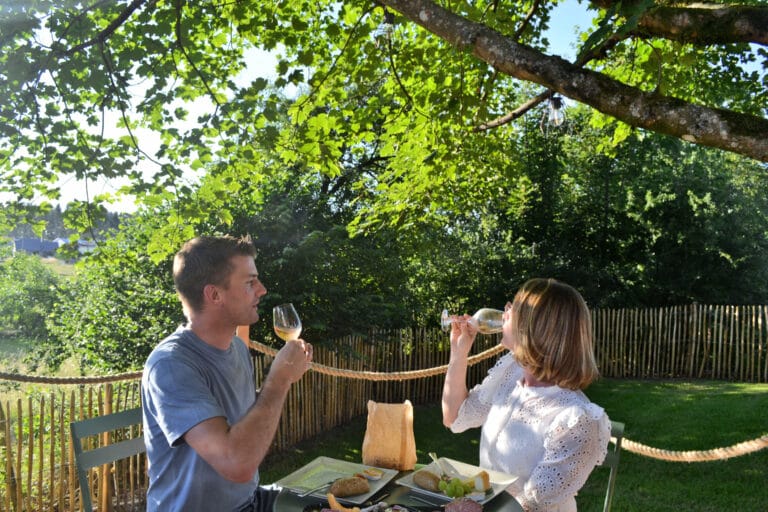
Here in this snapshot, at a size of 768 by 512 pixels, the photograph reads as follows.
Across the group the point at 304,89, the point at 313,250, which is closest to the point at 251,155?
the point at 313,250

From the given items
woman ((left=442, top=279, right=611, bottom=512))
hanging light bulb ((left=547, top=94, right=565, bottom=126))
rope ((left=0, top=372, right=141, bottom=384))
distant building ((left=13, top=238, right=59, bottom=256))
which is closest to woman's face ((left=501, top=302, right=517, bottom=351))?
woman ((left=442, top=279, right=611, bottom=512))

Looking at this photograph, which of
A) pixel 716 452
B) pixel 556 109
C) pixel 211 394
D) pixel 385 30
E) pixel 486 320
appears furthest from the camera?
pixel 556 109

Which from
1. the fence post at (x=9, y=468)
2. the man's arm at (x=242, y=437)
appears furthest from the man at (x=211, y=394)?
the fence post at (x=9, y=468)

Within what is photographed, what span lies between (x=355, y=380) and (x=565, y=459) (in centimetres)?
702

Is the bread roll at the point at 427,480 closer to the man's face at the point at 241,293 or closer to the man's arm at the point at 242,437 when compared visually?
the man's arm at the point at 242,437

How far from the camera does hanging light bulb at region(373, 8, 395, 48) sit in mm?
6058

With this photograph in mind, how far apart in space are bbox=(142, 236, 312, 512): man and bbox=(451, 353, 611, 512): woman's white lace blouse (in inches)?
34.7

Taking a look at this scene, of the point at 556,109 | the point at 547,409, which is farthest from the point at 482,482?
the point at 556,109

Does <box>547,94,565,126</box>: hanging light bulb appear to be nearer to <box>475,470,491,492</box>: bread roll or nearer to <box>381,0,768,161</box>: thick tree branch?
<box>381,0,768,161</box>: thick tree branch

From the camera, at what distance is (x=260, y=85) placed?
4.88 metres

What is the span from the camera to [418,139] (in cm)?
700

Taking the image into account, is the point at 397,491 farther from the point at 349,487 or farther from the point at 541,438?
the point at 541,438

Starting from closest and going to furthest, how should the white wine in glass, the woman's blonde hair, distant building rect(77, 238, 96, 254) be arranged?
the woman's blonde hair → the white wine in glass → distant building rect(77, 238, 96, 254)

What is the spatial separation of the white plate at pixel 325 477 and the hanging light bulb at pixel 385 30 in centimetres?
431
